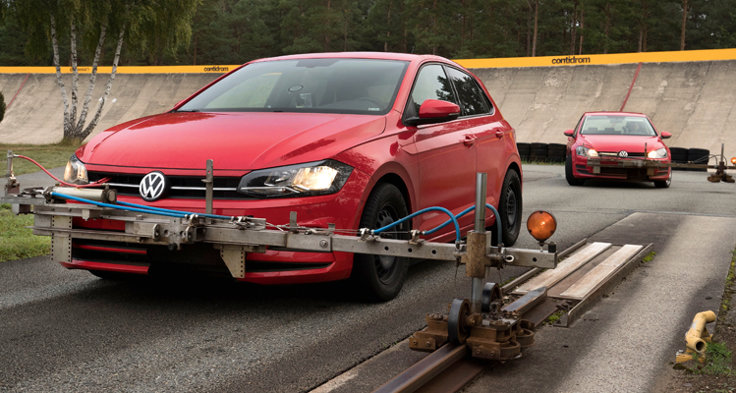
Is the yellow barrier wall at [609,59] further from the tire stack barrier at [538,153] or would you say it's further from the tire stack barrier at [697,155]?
the tire stack barrier at [697,155]

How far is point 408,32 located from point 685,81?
52379 mm

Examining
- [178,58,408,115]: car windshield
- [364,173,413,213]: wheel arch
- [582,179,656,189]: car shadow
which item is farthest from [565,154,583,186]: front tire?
[364,173,413,213]: wheel arch

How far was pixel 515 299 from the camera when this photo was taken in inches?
206

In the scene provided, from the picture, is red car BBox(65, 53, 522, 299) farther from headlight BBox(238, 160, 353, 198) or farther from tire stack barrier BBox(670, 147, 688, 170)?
tire stack barrier BBox(670, 147, 688, 170)

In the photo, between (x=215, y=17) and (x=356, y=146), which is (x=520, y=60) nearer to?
(x=356, y=146)

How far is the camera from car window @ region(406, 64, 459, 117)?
586 centimetres

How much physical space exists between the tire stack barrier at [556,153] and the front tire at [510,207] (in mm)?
19178

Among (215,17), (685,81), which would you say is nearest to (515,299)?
(685,81)

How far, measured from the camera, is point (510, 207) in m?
7.75

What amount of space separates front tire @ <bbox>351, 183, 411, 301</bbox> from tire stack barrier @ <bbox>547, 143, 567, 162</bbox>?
2200cm

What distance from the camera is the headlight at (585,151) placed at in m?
16.0

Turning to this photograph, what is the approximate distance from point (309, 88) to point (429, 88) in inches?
38.1

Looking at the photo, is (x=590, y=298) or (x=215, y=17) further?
(x=215, y=17)

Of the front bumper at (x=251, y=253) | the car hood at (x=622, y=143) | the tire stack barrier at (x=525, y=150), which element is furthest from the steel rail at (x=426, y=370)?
the tire stack barrier at (x=525, y=150)
